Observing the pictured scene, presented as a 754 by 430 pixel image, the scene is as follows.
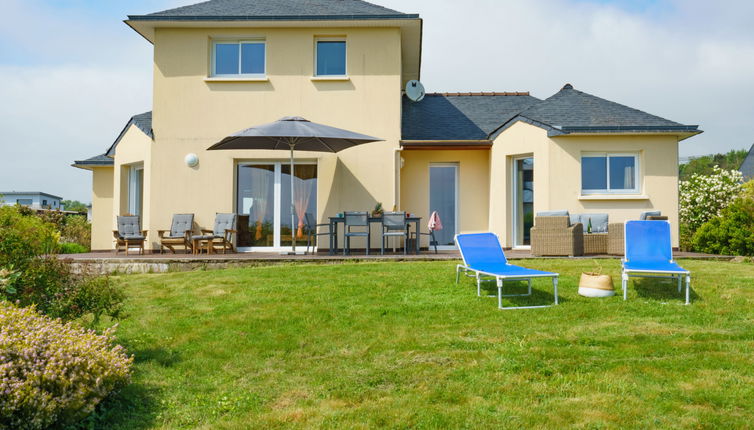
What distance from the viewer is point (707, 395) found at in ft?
13.2

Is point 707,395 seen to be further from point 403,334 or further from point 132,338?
point 132,338

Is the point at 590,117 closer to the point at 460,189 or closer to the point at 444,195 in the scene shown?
the point at 460,189

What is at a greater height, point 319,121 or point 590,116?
point 590,116

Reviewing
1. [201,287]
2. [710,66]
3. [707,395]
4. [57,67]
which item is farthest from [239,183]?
[710,66]

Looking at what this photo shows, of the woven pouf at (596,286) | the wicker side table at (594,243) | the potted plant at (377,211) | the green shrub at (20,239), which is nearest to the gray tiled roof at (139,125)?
the potted plant at (377,211)

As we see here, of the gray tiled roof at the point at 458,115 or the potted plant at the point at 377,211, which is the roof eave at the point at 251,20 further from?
the potted plant at the point at 377,211

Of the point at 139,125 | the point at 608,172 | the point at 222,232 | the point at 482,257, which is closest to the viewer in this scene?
the point at 482,257

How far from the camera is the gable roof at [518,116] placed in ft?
44.2

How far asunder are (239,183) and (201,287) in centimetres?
629

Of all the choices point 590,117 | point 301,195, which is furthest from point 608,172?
point 301,195

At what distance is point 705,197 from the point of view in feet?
60.1

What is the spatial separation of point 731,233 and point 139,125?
15.8 m

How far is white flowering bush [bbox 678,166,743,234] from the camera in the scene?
59.0ft

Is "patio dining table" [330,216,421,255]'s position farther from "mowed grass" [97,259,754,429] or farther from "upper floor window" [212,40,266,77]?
"upper floor window" [212,40,266,77]
